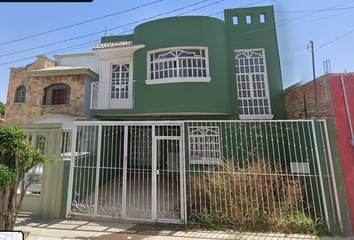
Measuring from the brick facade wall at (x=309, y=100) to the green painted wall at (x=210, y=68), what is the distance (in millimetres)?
523

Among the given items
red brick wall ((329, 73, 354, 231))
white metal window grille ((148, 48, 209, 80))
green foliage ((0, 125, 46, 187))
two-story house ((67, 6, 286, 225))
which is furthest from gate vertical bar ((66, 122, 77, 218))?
red brick wall ((329, 73, 354, 231))

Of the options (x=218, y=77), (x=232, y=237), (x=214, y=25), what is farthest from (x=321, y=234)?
(x=214, y=25)

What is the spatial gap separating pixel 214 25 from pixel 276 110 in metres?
4.91

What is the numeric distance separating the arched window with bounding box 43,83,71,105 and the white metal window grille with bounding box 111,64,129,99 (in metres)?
3.54

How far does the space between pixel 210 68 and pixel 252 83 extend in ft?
7.63

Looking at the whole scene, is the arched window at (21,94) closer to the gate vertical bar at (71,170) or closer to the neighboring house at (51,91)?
the neighboring house at (51,91)

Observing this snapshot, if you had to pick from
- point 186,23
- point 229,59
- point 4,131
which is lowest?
point 4,131

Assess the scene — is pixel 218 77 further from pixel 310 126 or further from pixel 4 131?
pixel 4 131

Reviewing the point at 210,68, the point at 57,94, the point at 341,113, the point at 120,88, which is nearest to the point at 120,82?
the point at 120,88

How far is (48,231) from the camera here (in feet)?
12.5

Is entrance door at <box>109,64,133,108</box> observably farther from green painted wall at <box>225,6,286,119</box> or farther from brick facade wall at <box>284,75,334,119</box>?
brick facade wall at <box>284,75,334,119</box>

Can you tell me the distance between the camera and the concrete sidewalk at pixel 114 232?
141 inches

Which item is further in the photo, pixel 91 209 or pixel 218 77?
pixel 218 77

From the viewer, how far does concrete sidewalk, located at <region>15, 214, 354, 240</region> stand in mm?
3588
